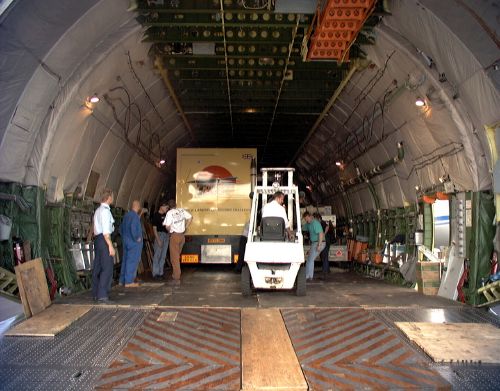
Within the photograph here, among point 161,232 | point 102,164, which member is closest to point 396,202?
point 161,232

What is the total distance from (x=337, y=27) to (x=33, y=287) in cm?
563

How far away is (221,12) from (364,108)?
15.4ft

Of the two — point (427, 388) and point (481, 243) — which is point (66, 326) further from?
point (481, 243)

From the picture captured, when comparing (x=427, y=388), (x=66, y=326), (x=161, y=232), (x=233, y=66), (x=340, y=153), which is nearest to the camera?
(x=427, y=388)

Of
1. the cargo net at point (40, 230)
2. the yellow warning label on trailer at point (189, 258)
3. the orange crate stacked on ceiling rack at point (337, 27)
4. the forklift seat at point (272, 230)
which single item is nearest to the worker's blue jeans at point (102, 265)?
the cargo net at point (40, 230)

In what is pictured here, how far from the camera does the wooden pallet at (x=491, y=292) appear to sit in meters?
6.84

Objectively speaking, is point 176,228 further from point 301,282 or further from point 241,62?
point 241,62

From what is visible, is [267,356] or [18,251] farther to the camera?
[18,251]

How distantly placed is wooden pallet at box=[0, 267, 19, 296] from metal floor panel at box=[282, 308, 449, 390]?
3.60 meters

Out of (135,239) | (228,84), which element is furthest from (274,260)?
(228,84)

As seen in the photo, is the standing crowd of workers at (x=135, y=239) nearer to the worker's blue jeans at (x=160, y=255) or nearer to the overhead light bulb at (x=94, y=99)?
the worker's blue jeans at (x=160, y=255)

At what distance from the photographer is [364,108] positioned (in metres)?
11.0

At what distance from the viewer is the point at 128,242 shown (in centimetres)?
929

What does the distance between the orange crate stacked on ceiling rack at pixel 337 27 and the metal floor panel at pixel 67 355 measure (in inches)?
192
